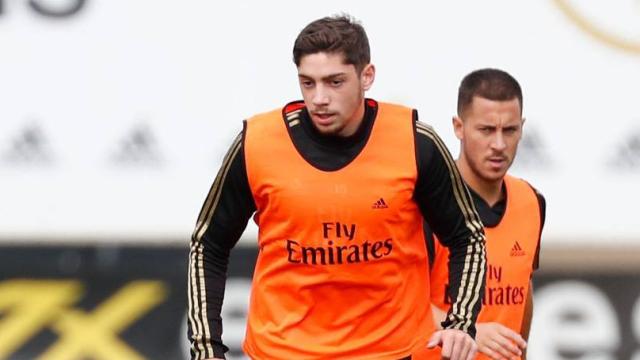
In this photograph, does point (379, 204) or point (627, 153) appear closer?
point (379, 204)

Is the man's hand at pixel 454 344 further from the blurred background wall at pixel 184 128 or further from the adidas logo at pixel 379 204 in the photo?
the blurred background wall at pixel 184 128

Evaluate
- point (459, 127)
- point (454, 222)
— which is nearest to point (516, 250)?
point (459, 127)

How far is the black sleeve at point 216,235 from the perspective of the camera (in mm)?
4664

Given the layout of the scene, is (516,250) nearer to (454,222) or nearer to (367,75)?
(454,222)

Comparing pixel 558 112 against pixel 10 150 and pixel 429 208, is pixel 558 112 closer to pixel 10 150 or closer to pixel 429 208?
pixel 10 150

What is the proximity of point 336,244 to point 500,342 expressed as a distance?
2.13ft

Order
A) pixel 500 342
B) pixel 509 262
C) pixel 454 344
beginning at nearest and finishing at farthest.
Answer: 1. pixel 454 344
2. pixel 500 342
3. pixel 509 262

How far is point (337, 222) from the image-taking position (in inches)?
184

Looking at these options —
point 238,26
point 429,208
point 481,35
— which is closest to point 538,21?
point 481,35

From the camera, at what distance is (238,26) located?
23.7 feet

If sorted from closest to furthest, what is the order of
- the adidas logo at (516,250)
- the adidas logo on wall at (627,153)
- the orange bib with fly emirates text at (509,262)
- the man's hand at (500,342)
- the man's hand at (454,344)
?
the man's hand at (454,344)
the man's hand at (500,342)
the orange bib with fly emirates text at (509,262)
the adidas logo at (516,250)
the adidas logo on wall at (627,153)

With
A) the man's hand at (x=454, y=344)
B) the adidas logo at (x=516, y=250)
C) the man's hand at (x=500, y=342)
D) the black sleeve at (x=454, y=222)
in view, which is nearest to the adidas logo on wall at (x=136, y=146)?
the adidas logo at (x=516, y=250)

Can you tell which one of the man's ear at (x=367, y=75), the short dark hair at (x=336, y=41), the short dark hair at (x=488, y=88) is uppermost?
the short dark hair at (x=336, y=41)

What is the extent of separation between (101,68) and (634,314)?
2390 millimetres
